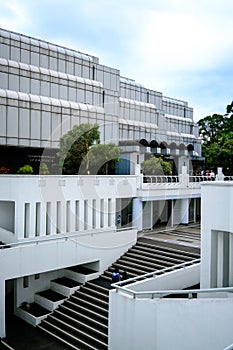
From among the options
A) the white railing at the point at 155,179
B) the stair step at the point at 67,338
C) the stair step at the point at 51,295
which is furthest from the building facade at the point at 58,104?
the stair step at the point at 67,338

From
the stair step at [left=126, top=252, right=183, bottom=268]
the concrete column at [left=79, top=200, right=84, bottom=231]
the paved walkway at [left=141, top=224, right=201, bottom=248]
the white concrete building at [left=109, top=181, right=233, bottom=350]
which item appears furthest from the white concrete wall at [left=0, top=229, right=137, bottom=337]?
the white concrete building at [left=109, top=181, right=233, bottom=350]

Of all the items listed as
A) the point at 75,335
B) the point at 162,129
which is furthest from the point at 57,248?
the point at 162,129

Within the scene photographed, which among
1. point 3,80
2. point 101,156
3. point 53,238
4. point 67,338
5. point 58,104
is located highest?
point 3,80

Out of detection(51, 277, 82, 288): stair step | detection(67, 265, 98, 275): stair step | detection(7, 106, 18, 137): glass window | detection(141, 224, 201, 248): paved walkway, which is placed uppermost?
detection(7, 106, 18, 137): glass window

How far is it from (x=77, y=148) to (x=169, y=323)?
12.9m

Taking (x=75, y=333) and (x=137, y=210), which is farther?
→ (x=137, y=210)

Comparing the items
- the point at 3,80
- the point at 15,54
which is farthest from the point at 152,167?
the point at 15,54

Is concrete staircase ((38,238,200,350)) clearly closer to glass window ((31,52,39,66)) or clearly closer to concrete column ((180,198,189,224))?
concrete column ((180,198,189,224))

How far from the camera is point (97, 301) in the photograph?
13.7 meters

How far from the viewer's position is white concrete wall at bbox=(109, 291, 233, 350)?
8812 mm

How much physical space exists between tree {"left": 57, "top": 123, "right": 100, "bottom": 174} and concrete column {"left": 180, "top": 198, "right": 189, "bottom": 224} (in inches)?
276

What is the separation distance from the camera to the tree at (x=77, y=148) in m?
20.5

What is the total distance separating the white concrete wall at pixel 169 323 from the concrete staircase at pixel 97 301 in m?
1.57

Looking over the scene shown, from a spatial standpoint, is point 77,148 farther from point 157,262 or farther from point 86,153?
point 157,262
